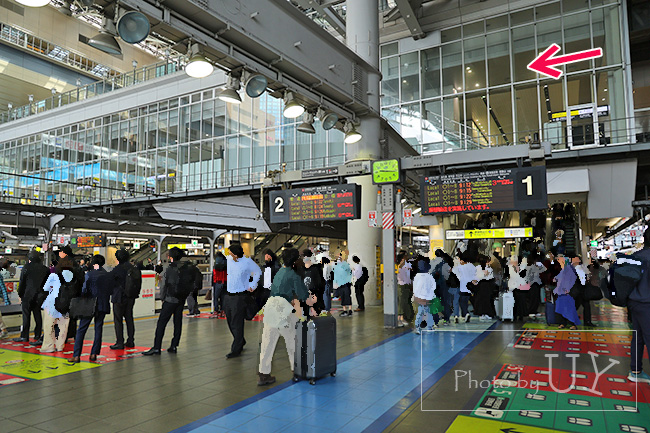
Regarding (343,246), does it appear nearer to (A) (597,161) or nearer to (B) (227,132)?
(B) (227,132)

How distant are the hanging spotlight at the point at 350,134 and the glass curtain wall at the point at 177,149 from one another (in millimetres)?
8784

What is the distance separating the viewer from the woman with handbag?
254 inches

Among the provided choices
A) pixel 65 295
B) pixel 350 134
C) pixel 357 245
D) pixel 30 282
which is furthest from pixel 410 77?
pixel 65 295

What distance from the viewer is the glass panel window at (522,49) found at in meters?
18.1

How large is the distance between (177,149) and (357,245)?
606 inches

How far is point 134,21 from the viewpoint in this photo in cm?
583

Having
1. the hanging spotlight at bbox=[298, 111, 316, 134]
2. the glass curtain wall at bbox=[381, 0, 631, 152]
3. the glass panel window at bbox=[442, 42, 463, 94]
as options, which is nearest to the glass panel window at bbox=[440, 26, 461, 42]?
the glass curtain wall at bbox=[381, 0, 631, 152]

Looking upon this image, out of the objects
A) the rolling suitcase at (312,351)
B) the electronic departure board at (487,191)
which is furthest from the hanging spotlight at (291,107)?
the rolling suitcase at (312,351)

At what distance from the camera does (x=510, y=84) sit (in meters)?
17.9

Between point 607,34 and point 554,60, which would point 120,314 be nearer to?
point 554,60

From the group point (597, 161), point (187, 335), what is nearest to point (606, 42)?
point (597, 161)

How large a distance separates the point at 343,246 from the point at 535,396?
93.0 ft

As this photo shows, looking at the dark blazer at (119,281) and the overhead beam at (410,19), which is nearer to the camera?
the dark blazer at (119,281)

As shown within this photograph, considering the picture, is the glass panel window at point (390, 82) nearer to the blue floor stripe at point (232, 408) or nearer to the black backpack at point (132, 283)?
the black backpack at point (132, 283)
